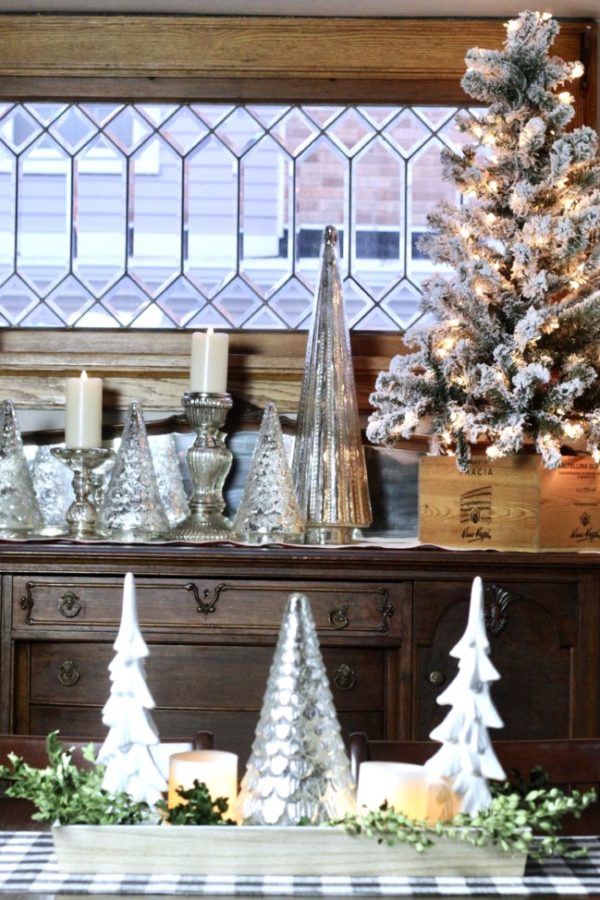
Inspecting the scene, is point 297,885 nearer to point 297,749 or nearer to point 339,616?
point 297,749

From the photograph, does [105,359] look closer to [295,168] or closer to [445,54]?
[295,168]

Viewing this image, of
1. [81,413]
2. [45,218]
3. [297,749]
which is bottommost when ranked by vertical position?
[297,749]

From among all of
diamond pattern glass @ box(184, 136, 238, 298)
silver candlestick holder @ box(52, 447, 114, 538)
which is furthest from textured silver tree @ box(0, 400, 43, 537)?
diamond pattern glass @ box(184, 136, 238, 298)

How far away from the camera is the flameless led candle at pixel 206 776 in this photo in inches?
43.9

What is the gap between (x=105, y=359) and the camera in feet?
10.1

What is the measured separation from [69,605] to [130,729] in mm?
1469

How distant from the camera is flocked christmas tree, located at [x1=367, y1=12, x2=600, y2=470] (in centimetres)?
257

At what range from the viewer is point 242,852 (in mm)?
1041

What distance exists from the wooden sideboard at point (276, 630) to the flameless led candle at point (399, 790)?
4.74ft

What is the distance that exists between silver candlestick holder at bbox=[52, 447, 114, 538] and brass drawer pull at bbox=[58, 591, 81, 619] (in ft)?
0.78

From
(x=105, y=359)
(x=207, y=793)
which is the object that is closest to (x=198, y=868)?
(x=207, y=793)

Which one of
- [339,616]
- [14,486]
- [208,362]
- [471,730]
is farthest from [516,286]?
[471,730]

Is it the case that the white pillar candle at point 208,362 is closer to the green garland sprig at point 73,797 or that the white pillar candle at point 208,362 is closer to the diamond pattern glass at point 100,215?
the diamond pattern glass at point 100,215

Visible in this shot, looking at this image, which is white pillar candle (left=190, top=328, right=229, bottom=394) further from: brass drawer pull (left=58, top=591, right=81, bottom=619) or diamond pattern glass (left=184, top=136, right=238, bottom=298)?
brass drawer pull (left=58, top=591, right=81, bottom=619)
